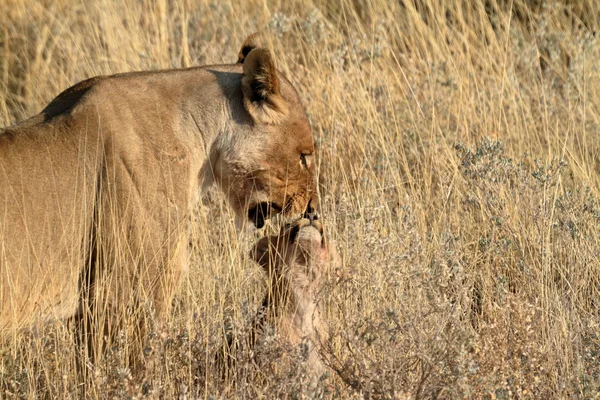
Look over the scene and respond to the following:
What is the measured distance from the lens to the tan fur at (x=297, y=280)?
3.96m

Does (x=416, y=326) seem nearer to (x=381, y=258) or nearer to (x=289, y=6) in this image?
(x=381, y=258)

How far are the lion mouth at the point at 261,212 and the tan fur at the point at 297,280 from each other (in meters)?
0.29

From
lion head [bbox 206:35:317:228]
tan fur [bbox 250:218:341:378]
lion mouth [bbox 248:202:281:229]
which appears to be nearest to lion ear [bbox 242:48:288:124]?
lion head [bbox 206:35:317:228]

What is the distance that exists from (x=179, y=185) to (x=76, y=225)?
454 millimetres

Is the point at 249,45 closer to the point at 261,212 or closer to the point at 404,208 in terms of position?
the point at 261,212

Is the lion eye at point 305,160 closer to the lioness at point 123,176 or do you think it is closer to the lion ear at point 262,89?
the lioness at point 123,176

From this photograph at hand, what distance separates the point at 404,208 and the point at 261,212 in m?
0.90

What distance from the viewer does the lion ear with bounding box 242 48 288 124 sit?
4137mm

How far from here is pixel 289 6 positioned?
896 centimetres

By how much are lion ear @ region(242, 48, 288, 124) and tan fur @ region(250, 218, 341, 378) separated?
0.51 m

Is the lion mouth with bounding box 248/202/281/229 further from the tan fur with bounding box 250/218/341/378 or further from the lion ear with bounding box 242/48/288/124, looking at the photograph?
the lion ear with bounding box 242/48/288/124

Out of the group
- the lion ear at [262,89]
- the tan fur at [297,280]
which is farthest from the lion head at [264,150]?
the tan fur at [297,280]

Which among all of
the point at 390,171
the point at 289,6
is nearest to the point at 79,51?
the point at 289,6

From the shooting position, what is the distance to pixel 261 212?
443cm
